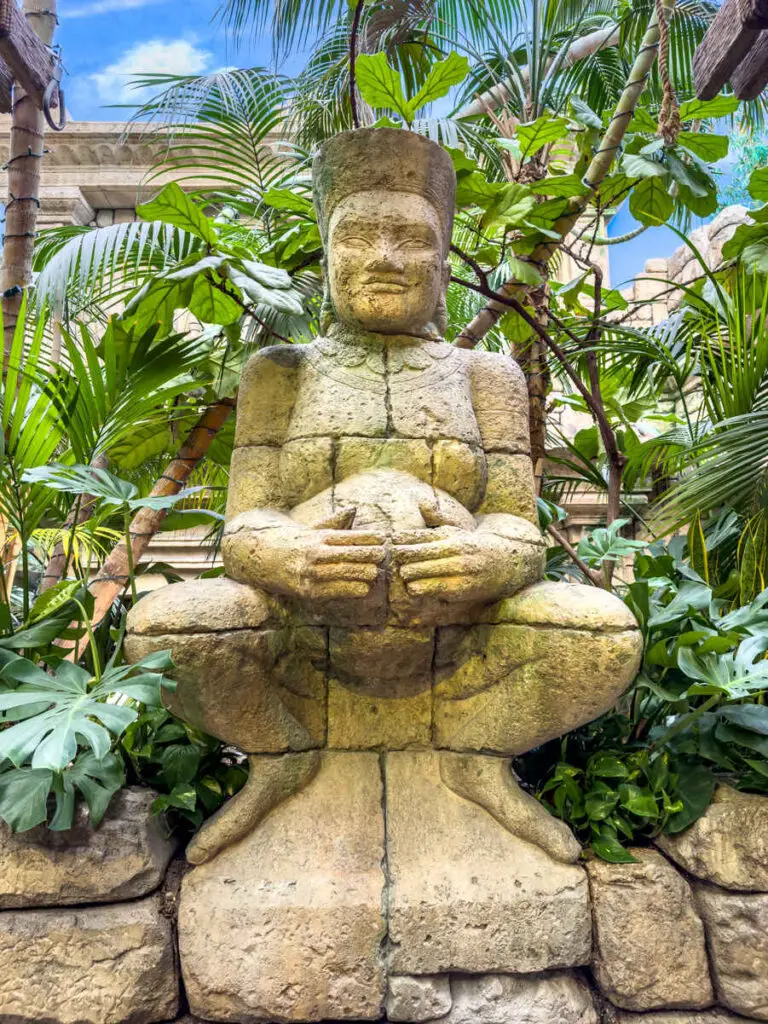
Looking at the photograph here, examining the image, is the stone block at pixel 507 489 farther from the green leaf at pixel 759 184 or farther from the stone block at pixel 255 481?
the green leaf at pixel 759 184

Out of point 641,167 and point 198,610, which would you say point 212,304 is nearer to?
point 198,610

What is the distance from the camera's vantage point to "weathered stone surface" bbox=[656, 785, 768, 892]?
1949 mm

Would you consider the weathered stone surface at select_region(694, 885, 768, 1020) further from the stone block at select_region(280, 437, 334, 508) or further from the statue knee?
the stone block at select_region(280, 437, 334, 508)

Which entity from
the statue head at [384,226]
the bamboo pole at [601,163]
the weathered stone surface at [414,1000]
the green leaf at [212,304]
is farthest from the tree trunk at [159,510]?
the weathered stone surface at [414,1000]

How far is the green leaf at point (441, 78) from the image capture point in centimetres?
272

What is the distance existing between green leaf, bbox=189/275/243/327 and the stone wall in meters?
1.65

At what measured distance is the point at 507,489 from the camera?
2.30 m

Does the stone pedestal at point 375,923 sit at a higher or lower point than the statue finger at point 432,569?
lower

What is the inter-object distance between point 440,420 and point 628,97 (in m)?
1.89

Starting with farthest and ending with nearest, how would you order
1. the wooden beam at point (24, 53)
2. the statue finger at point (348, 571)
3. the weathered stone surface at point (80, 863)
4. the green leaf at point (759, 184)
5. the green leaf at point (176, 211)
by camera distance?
the green leaf at point (759, 184) → the wooden beam at point (24, 53) → the green leaf at point (176, 211) → the weathered stone surface at point (80, 863) → the statue finger at point (348, 571)

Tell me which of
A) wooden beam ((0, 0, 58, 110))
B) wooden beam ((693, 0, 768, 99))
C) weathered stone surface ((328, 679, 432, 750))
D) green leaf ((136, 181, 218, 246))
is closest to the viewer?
weathered stone surface ((328, 679, 432, 750))

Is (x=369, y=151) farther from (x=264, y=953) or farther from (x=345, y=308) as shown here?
(x=264, y=953)

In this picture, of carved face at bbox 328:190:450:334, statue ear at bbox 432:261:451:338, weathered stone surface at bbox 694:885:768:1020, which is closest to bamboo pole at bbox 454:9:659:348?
statue ear at bbox 432:261:451:338

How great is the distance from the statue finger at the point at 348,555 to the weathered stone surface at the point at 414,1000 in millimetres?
988
